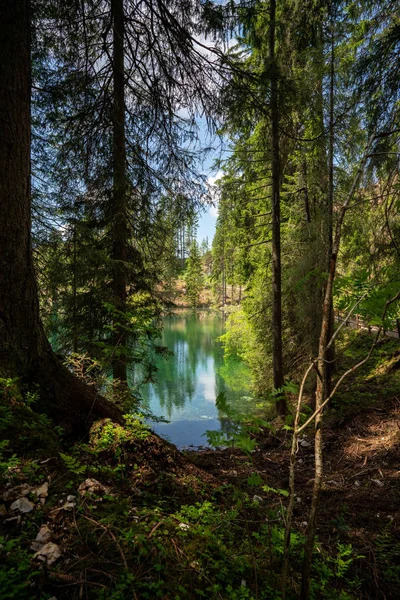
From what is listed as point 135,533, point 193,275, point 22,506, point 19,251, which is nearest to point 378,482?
point 135,533

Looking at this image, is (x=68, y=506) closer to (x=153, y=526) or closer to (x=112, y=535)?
(x=112, y=535)

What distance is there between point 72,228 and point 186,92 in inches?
128

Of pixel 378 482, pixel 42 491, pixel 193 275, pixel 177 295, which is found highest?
pixel 193 275

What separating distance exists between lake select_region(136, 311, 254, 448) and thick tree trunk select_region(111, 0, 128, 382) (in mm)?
1400

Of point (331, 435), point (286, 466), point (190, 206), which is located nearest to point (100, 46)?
point (190, 206)

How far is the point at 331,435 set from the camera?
5.35 meters

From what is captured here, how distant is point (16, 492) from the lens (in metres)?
1.67

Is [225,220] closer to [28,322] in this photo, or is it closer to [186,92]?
[186,92]

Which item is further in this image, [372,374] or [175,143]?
[372,374]

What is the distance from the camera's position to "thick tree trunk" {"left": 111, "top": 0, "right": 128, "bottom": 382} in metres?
→ 4.33

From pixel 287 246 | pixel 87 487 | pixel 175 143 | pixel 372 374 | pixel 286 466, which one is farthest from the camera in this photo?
pixel 287 246

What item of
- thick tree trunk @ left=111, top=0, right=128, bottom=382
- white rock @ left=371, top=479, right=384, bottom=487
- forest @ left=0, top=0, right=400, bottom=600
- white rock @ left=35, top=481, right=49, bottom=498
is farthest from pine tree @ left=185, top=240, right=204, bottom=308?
white rock @ left=35, top=481, right=49, bottom=498

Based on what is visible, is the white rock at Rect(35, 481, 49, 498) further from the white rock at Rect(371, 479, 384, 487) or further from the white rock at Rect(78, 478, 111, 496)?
the white rock at Rect(371, 479, 384, 487)

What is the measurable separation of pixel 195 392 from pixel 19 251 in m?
12.5
